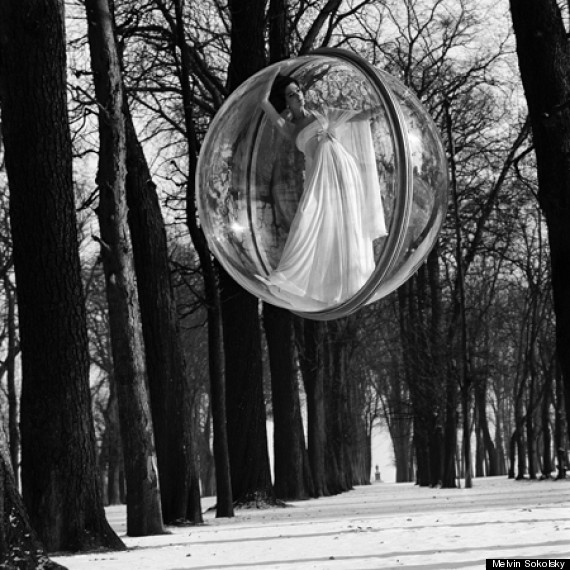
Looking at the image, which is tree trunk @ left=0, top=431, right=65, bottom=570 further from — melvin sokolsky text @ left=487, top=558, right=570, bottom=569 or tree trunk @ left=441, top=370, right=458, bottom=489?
tree trunk @ left=441, top=370, right=458, bottom=489

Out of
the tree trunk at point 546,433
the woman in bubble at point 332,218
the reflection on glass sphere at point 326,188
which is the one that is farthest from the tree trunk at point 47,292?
the tree trunk at point 546,433

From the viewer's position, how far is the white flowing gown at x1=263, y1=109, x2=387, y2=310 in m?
5.73

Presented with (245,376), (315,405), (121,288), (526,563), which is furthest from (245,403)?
(526,563)

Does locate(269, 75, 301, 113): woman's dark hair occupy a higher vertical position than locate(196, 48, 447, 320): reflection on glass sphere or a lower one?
higher

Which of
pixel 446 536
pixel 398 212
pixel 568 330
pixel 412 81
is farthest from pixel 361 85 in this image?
pixel 412 81

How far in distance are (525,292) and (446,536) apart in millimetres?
26367

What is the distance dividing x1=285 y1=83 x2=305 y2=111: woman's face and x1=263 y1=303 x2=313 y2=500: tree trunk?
1724 cm

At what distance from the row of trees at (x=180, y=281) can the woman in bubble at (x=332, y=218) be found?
10.3 feet

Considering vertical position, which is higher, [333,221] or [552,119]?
[552,119]

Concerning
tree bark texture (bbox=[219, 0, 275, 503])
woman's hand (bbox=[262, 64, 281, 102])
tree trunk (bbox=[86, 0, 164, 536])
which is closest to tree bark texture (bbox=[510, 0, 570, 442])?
woman's hand (bbox=[262, 64, 281, 102])

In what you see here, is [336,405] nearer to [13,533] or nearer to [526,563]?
[13,533]

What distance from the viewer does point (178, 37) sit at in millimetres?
18438

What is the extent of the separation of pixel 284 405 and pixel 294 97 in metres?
18.2

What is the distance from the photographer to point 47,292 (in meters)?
12.1
